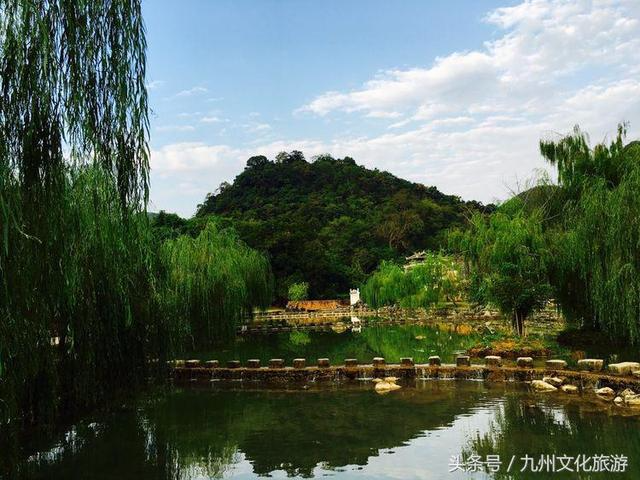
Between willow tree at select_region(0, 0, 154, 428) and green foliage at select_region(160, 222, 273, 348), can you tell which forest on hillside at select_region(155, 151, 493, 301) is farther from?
willow tree at select_region(0, 0, 154, 428)

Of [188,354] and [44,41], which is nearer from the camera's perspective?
[44,41]

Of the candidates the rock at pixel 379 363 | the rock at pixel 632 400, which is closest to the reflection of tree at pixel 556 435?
the rock at pixel 632 400

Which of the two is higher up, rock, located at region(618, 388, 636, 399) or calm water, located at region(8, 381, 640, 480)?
rock, located at region(618, 388, 636, 399)

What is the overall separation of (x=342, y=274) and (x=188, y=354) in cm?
3360

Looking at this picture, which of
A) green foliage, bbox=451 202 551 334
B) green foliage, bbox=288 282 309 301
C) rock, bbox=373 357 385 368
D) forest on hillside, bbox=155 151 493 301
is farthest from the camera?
forest on hillside, bbox=155 151 493 301

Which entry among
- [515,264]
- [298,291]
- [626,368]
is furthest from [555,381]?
[298,291]

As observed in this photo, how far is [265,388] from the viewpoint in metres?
12.8

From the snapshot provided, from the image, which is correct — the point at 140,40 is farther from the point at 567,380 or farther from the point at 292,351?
the point at 292,351

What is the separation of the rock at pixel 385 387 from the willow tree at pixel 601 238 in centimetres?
468

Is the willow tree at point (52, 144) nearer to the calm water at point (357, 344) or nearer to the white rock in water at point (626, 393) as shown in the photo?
the white rock in water at point (626, 393)

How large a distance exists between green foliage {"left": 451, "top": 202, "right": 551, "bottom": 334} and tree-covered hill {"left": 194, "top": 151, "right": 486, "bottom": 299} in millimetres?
17429

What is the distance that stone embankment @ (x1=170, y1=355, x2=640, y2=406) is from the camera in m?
10.3

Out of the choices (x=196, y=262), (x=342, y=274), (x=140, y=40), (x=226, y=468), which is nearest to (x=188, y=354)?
(x=196, y=262)

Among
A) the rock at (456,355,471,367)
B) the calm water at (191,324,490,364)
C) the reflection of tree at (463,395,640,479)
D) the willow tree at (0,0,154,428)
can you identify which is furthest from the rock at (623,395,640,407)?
the willow tree at (0,0,154,428)
